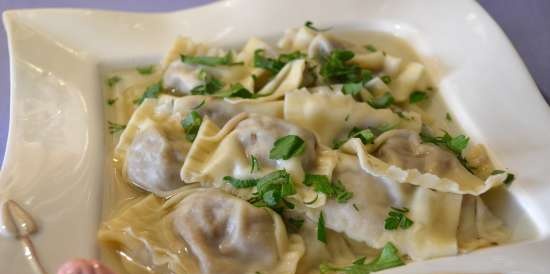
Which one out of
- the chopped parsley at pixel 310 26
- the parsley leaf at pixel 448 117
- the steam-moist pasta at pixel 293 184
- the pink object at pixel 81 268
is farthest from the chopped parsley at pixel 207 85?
the pink object at pixel 81 268

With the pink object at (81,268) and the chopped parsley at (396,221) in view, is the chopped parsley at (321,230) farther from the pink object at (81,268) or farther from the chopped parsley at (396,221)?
the pink object at (81,268)

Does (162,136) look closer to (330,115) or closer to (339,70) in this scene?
(330,115)

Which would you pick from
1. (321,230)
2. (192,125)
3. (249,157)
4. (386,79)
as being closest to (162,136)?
(192,125)

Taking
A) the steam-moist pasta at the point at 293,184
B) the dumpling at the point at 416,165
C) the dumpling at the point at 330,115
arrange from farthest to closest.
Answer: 1. the dumpling at the point at 330,115
2. the dumpling at the point at 416,165
3. the steam-moist pasta at the point at 293,184

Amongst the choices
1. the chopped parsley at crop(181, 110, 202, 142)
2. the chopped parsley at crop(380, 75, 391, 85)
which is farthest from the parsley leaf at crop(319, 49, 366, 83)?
the chopped parsley at crop(181, 110, 202, 142)

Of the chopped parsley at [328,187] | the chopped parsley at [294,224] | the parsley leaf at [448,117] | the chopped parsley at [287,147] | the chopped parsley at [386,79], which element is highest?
the chopped parsley at [287,147]

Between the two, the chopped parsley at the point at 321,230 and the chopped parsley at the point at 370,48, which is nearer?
the chopped parsley at the point at 321,230
